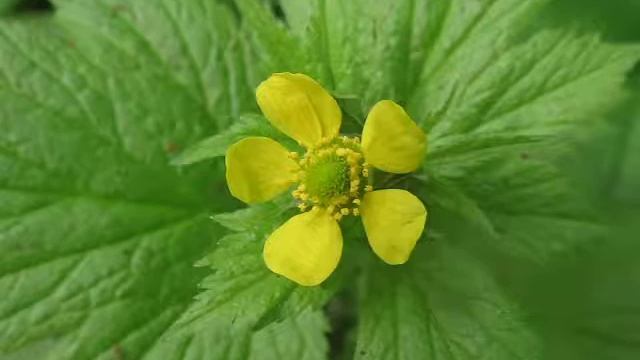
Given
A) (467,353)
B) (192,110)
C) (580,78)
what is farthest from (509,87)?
(192,110)

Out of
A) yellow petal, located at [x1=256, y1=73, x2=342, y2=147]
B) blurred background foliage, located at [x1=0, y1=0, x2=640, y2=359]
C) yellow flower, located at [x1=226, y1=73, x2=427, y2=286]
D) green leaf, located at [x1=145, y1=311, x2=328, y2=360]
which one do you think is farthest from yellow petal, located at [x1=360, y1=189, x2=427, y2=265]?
blurred background foliage, located at [x1=0, y1=0, x2=640, y2=359]

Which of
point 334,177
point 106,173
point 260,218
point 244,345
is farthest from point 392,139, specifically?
point 106,173

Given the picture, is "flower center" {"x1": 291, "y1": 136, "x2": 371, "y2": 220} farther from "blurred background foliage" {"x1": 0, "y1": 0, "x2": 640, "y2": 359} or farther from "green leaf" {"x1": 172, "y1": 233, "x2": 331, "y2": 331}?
"blurred background foliage" {"x1": 0, "y1": 0, "x2": 640, "y2": 359}

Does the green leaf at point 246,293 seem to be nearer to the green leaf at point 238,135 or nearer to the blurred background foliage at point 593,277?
the green leaf at point 238,135

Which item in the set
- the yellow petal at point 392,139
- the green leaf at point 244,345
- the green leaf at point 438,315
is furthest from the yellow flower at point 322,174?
the green leaf at point 244,345

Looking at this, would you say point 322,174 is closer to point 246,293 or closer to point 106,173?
point 246,293
